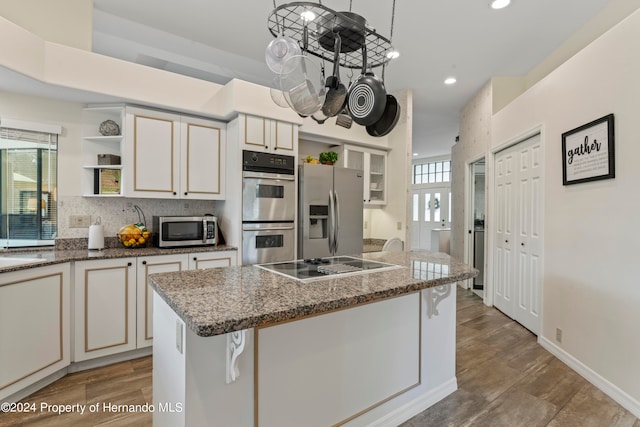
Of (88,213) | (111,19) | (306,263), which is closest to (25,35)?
(111,19)

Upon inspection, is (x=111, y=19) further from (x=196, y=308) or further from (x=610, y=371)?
(x=610, y=371)

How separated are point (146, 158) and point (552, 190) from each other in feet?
12.2

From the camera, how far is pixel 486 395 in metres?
2.16

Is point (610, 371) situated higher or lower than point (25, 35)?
lower

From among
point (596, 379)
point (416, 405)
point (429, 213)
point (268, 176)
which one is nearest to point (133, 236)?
point (268, 176)

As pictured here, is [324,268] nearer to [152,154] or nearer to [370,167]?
[152,154]

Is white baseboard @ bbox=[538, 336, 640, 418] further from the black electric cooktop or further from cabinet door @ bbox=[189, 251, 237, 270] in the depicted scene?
cabinet door @ bbox=[189, 251, 237, 270]

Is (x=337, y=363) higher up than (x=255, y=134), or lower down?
lower down

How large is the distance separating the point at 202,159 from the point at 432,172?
7.91m

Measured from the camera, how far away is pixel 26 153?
273cm

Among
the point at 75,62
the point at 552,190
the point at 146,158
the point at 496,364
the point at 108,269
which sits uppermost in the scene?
the point at 75,62

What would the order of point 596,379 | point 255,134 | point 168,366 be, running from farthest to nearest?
point 255,134 → point 596,379 → point 168,366

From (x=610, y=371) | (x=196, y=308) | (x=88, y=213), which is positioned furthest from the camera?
(x=88, y=213)

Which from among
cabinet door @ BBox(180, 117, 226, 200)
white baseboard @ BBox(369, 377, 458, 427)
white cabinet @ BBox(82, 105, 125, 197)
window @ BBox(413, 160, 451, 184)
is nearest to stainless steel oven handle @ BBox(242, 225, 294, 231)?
cabinet door @ BBox(180, 117, 226, 200)
